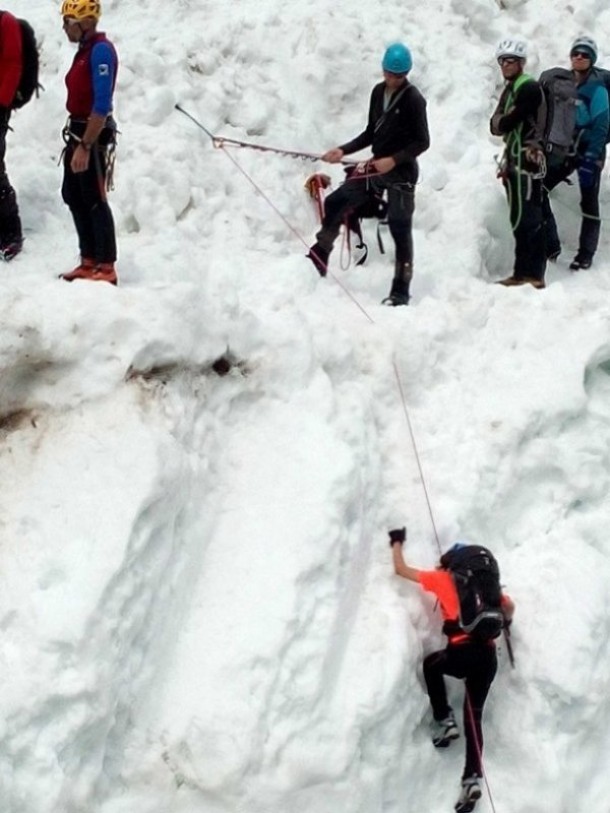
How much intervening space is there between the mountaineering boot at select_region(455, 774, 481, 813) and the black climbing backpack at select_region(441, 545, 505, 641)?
0.84 m

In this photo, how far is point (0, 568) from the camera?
505cm

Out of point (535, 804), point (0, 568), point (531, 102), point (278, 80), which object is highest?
point (531, 102)

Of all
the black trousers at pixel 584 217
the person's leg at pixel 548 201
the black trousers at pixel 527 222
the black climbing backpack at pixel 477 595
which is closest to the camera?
the black climbing backpack at pixel 477 595

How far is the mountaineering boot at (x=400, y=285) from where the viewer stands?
7688 mm

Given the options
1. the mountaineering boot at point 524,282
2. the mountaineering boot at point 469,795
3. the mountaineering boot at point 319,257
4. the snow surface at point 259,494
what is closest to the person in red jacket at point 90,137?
the snow surface at point 259,494

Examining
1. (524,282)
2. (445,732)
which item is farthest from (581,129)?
(445,732)

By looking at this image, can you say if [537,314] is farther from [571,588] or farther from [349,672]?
[349,672]

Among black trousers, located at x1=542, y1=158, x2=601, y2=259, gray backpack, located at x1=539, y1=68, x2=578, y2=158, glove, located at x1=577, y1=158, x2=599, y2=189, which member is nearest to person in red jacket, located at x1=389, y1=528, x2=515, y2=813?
black trousers, located at x1=542, y1=158, x2=601, y2=259

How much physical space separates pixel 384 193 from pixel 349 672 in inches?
172

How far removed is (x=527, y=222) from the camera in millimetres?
8273

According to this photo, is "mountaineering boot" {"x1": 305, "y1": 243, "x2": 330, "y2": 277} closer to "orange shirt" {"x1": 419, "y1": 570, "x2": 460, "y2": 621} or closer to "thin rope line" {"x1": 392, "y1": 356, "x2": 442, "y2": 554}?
"thin rope line" {"x1": 392, "y1": 356, "x2": 442, "y2": 554}

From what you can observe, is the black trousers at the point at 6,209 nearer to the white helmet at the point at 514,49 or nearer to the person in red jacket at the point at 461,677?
the person in red jacket at the point at 461,677

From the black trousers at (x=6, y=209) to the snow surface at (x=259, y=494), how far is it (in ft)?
0.62

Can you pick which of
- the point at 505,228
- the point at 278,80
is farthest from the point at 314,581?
the point at 278,80
